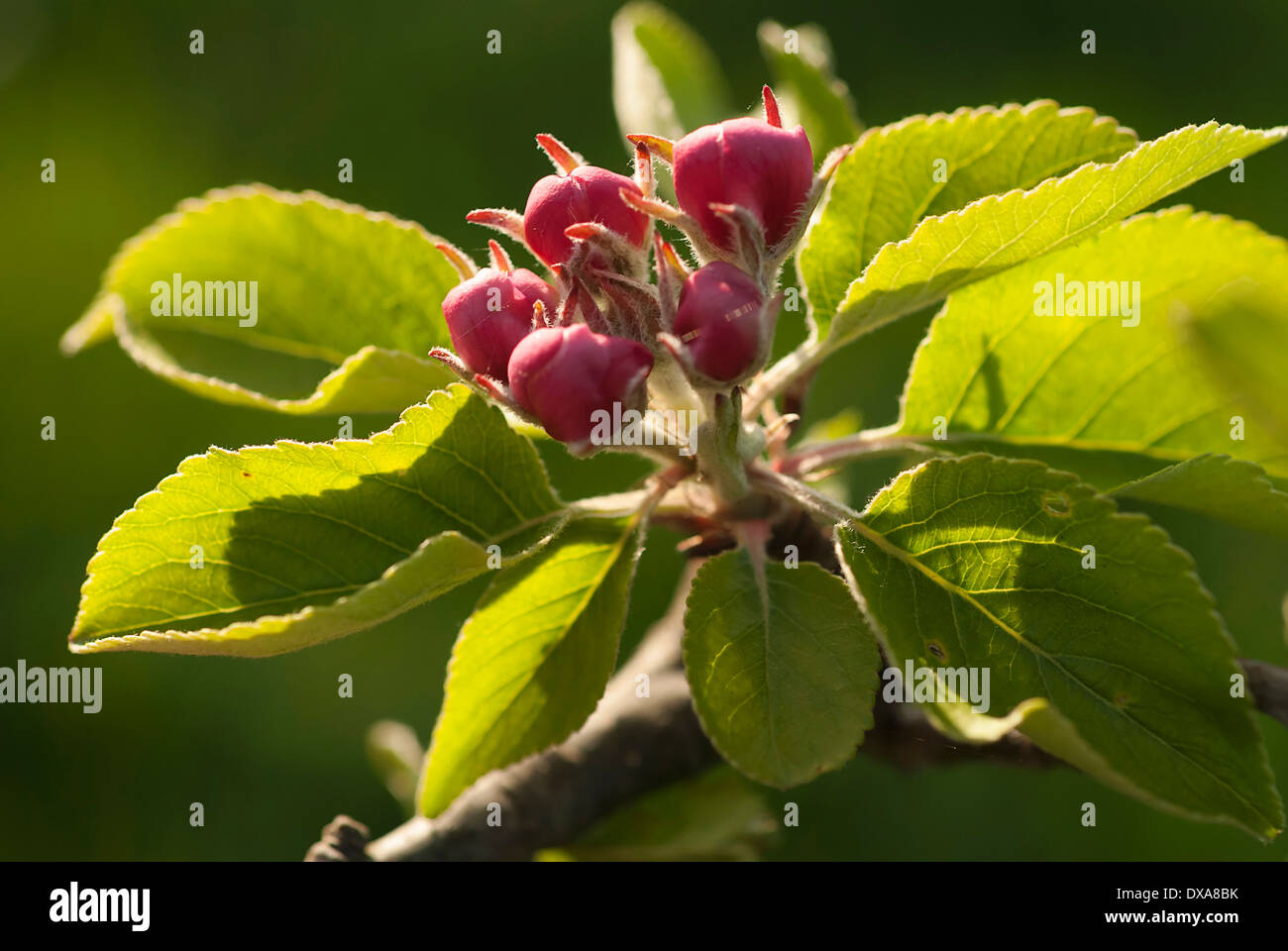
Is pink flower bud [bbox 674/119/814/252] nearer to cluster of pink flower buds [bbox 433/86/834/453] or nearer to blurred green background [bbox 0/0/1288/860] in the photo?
cluster of pink flower buds [bbox 433/86/834/453]

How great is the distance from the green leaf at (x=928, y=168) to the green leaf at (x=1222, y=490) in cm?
28

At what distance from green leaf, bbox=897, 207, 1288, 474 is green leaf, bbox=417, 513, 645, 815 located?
12.4 inches

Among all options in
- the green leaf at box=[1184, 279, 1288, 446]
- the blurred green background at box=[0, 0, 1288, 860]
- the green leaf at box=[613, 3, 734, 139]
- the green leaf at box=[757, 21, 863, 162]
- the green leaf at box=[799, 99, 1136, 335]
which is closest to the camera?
the green leaf at box=[1184, 279, 1288, 446]

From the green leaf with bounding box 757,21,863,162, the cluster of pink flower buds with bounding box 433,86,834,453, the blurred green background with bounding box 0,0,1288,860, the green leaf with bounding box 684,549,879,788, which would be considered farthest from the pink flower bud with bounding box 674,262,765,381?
the blurred green background with bounding box 0,0,1288,860

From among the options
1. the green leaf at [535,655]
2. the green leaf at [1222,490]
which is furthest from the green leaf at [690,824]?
the green leaf at [1222,490]

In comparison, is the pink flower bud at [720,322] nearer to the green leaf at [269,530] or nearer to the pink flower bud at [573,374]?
the pink flower bud at [573,374]

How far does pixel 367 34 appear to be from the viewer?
296cm

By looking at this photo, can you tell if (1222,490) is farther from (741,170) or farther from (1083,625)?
(741,170)

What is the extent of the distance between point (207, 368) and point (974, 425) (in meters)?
0.77

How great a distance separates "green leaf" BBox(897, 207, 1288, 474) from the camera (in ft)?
3.09

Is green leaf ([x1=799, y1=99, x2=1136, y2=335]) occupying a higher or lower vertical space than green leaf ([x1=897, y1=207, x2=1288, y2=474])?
higher

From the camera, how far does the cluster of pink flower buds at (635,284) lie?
71 cm

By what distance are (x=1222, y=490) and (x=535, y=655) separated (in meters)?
0.51
